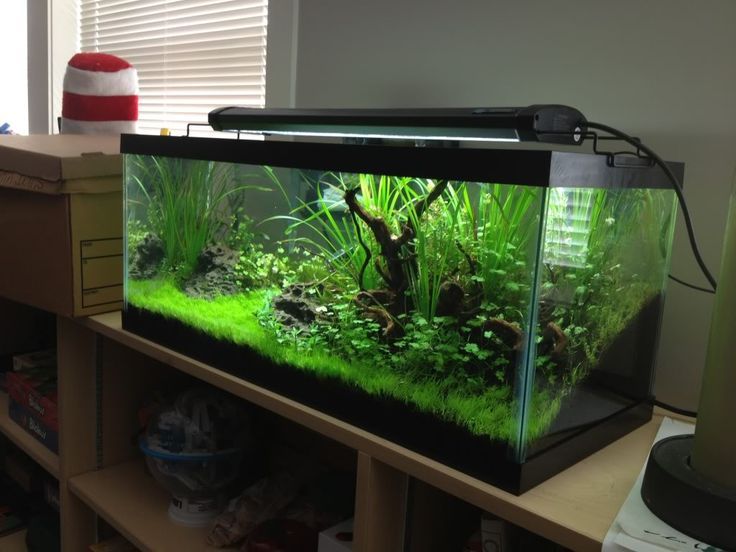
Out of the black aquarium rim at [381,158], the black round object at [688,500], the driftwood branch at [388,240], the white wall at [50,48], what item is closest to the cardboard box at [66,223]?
the black aquarium rim at [381,158]

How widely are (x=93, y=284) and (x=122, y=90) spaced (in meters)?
0.71

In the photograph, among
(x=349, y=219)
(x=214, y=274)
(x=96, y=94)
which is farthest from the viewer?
(x=96, y=94)

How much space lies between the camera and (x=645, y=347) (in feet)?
3.02

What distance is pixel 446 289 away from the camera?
770mm

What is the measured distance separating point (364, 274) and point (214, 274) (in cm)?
35

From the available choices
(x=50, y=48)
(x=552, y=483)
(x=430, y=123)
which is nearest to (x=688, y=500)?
(x=552, y=483)

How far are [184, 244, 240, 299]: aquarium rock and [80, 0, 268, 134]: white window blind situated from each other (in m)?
0.72

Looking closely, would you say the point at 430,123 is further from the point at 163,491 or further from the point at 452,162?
the point at 163,491

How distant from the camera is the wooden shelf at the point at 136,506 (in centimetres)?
124

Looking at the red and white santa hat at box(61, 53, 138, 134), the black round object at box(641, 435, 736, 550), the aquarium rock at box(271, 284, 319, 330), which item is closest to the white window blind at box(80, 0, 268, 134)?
the red and white santa hat at box(61, 53, 138, 134)

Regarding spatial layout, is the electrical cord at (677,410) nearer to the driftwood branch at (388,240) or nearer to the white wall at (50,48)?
the driftwood branch at (388,240)

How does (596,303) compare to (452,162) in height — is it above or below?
below

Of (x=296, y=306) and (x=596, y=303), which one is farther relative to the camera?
(x=296, y=306)

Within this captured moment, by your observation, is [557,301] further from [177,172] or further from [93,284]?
[93,284]
